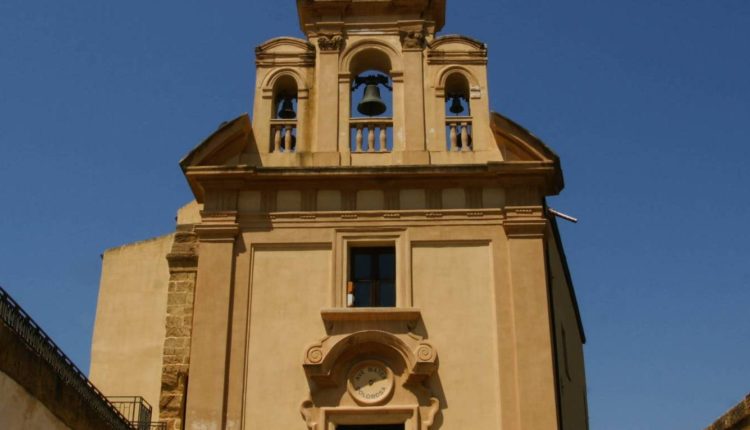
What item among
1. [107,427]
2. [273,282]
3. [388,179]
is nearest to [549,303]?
[388,179]

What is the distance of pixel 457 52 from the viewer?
2181 centimetres

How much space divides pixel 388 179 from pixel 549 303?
3867 mm

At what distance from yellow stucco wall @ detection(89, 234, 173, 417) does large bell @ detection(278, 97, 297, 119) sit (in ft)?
19.7

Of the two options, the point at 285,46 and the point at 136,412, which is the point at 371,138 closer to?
the point at 285,46

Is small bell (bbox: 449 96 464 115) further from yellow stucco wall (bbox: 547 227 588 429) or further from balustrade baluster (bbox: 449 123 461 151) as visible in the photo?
yellow stucco wall (bbox: 547 227 588 429)

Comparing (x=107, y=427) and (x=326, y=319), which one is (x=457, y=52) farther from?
(x=107, y=427)

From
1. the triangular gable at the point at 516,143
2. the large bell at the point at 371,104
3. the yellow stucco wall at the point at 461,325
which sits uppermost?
the large bell at the point at 371,104

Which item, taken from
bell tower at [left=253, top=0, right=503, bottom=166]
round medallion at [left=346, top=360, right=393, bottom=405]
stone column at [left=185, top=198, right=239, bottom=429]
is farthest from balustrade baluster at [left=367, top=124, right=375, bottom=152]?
round medallion at [left=346, top=360, right=393, bottom=405]

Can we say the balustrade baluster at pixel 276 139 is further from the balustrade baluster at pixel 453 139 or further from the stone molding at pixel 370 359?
the stone molding at pixel 370 359

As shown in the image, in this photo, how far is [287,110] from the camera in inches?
875

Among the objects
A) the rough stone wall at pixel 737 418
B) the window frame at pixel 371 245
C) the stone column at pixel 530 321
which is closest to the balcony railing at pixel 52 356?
the window frame at pixel 371 245

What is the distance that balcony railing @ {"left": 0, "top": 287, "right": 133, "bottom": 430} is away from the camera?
47.0 feet

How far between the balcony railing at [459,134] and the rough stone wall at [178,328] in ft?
18.3

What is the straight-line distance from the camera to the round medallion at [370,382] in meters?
19.0
